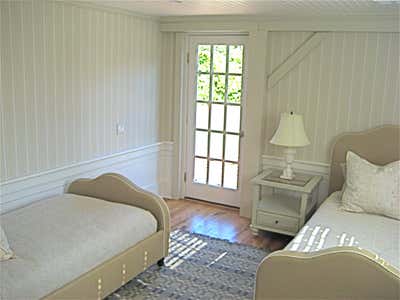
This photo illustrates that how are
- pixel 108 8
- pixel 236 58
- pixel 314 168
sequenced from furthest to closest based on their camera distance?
1. pixel 236 58
2. pixel 314 168
3. pixel 108 8

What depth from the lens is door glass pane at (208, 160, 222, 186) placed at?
17.0ft

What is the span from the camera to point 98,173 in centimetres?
430

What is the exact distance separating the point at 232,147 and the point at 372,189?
183cm

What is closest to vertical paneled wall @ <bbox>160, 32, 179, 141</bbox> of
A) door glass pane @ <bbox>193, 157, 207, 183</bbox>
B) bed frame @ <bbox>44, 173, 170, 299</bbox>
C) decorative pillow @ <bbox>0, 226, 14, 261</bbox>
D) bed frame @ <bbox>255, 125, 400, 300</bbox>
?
door glass pane @ <bbox>193, 157, 207, 183</bbox>

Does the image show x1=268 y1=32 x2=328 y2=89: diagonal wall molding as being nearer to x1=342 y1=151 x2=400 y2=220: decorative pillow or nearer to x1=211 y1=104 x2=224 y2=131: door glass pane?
x1=211 y1=104 x2=224 y2=131: door glass pane

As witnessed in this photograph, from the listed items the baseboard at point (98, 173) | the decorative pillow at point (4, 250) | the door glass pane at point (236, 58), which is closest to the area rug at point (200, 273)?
the decorative pillow at point (4, 250)

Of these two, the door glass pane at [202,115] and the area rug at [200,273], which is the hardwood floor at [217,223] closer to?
the area rug at [200,273]

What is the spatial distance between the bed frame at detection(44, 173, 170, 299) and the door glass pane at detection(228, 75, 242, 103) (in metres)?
1.83

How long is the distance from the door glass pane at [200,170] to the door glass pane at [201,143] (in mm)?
85

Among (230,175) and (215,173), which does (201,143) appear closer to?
(215,173)

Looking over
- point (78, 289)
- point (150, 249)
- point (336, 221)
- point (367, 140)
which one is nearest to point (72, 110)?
point (150, 249)

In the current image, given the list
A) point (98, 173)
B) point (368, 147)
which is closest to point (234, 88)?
point (368, 147)

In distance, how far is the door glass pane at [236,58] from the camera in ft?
15.8

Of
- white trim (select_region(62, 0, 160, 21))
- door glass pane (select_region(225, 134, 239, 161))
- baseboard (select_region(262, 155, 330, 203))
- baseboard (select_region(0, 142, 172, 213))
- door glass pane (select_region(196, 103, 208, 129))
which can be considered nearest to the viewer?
baseboard (select_region(0, 142, 172, 213))
